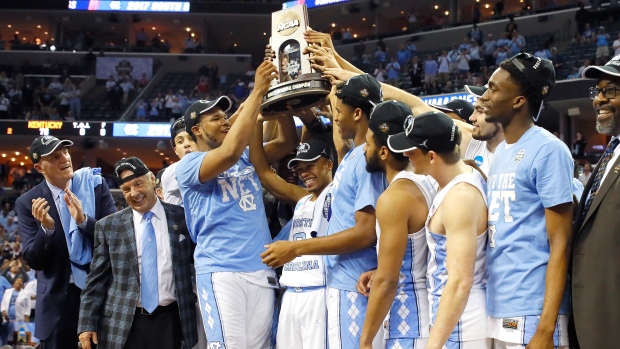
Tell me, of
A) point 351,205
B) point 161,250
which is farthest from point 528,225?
point 161,250

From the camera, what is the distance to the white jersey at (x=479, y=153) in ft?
14.1

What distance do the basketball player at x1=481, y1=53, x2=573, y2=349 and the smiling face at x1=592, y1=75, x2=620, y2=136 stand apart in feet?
0.70

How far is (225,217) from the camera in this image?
4.52m

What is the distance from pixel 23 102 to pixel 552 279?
93.5ft

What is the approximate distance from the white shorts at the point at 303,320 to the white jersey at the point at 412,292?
647mm

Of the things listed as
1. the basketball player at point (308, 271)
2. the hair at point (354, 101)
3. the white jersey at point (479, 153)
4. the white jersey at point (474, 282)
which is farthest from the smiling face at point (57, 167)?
the white jersey at point (474, 282)

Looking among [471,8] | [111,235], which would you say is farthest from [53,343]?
[471,8]

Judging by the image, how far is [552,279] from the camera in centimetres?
291

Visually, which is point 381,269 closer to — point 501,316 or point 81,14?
point 501,316

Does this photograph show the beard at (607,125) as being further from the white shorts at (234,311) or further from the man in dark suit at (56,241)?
the man in dark suit at (56,241)

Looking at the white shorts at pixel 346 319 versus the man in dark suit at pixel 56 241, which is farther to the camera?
the man in dark suit at pixel 56 241

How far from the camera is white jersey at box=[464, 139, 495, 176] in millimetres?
4288

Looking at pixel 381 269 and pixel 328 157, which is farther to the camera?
pixel 328 157

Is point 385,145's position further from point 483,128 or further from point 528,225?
point 528,225
